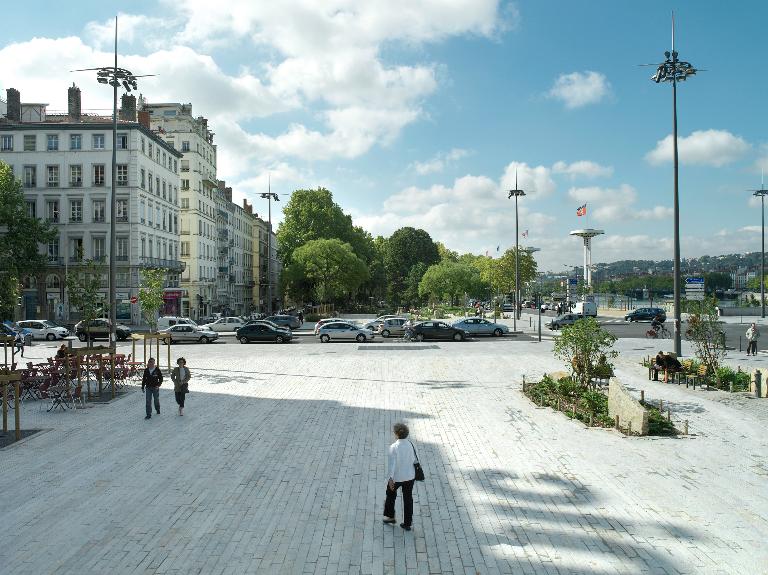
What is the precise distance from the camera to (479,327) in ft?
142

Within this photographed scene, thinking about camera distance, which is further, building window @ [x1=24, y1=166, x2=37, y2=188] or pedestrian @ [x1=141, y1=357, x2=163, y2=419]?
building window @ [x1=24, y1=166, x2=37, y2=188]

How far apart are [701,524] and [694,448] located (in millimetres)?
4651

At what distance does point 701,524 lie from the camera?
349 inches

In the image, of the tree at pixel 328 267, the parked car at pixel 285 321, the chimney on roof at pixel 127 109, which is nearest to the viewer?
the parked car at pixel 285 321

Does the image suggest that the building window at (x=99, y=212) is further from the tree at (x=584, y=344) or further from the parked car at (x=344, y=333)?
the tree at (x=584, y=344)

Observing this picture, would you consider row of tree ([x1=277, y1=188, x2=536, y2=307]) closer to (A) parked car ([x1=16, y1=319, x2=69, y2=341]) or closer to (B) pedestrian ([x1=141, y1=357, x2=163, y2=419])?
(A) parked car ([x1=16, y1=319, x2=69, y2=341])

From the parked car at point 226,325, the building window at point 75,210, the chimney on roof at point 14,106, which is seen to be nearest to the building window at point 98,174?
the building window at point 75,210

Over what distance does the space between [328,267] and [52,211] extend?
27.8 m

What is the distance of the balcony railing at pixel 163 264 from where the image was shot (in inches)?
2203

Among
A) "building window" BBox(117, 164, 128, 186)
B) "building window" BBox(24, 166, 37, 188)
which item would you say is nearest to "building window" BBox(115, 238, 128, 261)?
"building window" BBox(117, 164, 128, 186)

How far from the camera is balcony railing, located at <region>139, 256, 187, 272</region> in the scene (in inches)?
2203

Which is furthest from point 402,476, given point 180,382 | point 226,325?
point 226,325

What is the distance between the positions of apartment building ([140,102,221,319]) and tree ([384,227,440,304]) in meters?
37.3

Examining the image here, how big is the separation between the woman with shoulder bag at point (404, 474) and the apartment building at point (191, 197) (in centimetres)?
6096
